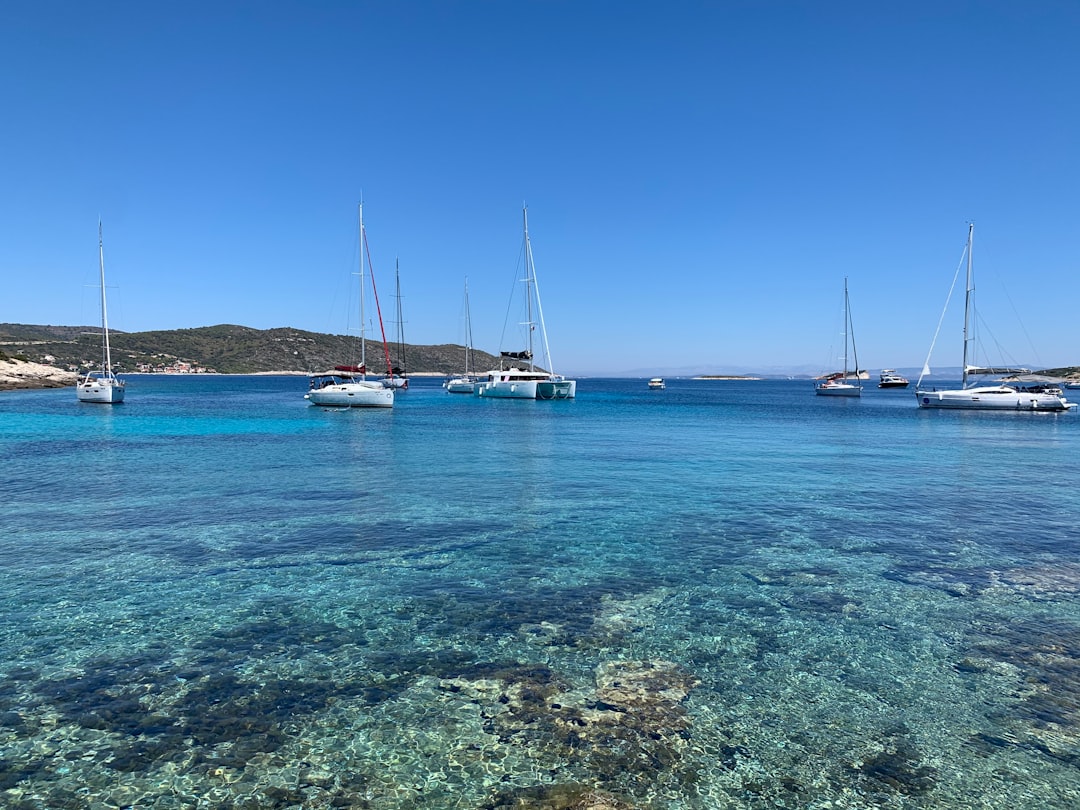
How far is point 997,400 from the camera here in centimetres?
6769

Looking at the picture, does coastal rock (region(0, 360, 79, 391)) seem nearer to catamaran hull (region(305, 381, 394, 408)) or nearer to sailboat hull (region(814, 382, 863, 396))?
catamaran hull (region(305, 381, 394, 408))

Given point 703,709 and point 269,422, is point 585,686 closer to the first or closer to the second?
point 703,709

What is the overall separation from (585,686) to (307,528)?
1030 cm

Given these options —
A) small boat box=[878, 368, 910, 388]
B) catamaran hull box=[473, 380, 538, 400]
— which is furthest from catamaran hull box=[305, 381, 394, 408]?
small boat box=[878, 368, 910, 388]

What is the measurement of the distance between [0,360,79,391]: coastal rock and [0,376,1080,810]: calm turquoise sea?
3857 inches

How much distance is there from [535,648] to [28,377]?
12478cm

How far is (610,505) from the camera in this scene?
18.9 meters

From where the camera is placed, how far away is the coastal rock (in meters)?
96.2

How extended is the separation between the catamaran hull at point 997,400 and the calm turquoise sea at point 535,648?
5679cm

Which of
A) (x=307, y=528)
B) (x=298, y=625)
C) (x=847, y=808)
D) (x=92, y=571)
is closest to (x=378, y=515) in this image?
(x=307, y=528)

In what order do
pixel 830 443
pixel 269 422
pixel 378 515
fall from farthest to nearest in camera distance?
1. pixel 269 422
2. pixel 830 443
3. pixel 378 515

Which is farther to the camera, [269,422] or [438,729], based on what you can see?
[269,422]

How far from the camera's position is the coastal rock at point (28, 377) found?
96.2m

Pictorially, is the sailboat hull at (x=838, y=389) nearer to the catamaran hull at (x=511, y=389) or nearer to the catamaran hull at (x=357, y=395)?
the catamaran hull at (x=511, y=389)
